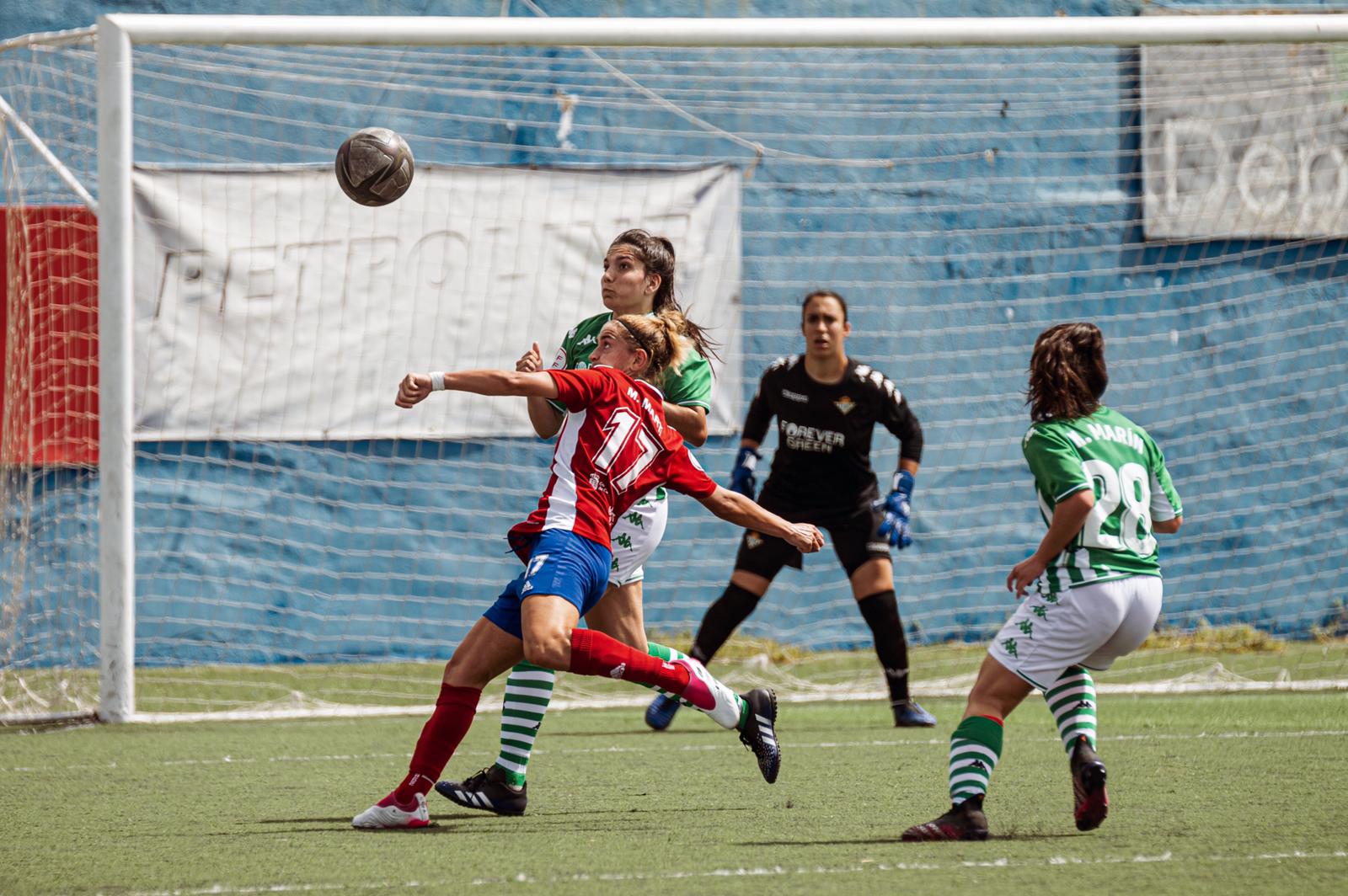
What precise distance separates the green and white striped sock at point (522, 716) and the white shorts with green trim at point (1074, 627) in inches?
53.3

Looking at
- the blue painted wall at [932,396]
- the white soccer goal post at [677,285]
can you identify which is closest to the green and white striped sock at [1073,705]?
the white soccer goal post at [677,285]

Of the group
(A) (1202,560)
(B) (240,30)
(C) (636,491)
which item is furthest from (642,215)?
(C) (636,491)

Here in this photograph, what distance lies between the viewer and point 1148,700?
7.33m

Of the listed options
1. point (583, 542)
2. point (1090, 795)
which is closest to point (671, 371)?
point (583, 542)

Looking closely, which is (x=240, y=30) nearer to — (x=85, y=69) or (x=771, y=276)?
(x=85, y=69)

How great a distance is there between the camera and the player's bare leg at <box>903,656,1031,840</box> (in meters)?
3.71

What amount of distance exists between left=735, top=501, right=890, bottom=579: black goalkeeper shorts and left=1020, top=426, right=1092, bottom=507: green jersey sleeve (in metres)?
2.86

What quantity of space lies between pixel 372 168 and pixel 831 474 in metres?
2.61

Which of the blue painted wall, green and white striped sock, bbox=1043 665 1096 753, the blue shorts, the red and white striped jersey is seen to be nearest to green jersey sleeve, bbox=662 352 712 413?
the red and white striped jersey

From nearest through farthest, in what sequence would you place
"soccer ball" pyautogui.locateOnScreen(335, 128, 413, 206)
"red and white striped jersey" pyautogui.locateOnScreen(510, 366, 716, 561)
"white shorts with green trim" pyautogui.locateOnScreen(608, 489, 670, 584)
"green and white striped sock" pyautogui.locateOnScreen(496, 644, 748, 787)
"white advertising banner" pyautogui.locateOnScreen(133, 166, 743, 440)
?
1. "red and white striped jersey" pyautogui.locateOnScreen(510, 366, 716, 561)
2. "green and white striped sock" pyautogui.locateOnScreen(496, 644, 748, 787)
3. "white shorts with green trim" pyautogui.locateOnScreen(608, 489, 670, 584)
4. "soccer ball" pyautogui.locateOnScreen(335, 128, 413, 206)
5. "white advertising banner" pyautogui.locateOnScreen(133, 166, 743, 440)

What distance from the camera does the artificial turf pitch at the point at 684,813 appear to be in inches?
129

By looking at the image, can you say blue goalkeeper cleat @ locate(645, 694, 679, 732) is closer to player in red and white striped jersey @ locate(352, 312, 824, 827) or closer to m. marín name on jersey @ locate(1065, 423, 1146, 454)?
player in red and white striped jersey @ locate(352, 312, 824, 827)

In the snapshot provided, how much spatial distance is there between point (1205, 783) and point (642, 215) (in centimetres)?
537

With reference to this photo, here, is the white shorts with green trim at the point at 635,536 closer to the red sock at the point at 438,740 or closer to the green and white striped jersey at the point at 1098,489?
the red sock at the point at 438,740
